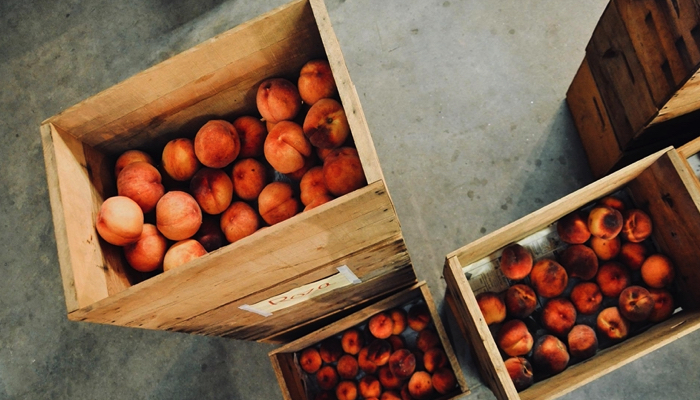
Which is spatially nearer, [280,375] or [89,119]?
[89,119]

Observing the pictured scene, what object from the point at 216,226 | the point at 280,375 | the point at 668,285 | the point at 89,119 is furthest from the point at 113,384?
the point at 668,285

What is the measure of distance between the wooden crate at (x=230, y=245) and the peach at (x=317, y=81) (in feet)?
0.16

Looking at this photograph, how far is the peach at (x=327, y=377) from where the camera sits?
6.65 ft

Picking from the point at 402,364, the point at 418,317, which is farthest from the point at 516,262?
the point at 402,364

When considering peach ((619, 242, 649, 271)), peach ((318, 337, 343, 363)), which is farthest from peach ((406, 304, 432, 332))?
peach ((619, 242, 649, 271))

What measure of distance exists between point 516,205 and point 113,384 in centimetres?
233

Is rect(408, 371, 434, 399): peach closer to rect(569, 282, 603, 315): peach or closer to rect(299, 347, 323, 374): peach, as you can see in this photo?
rect(299, 347, 323, 374): peach

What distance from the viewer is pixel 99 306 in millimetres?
1017

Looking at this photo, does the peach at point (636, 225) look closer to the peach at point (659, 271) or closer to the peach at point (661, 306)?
the peach at point (659, 271)

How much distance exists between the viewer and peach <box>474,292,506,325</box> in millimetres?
1763

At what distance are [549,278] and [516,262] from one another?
0.46 ft

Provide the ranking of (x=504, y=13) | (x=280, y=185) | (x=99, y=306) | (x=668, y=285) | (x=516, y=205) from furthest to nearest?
(x=504, y=13), (x=516, y=205), (x=668, y=285), (x=280, y=185), (x=99, y=306)

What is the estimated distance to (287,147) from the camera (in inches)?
55.2

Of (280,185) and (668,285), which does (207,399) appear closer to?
(280,185)
